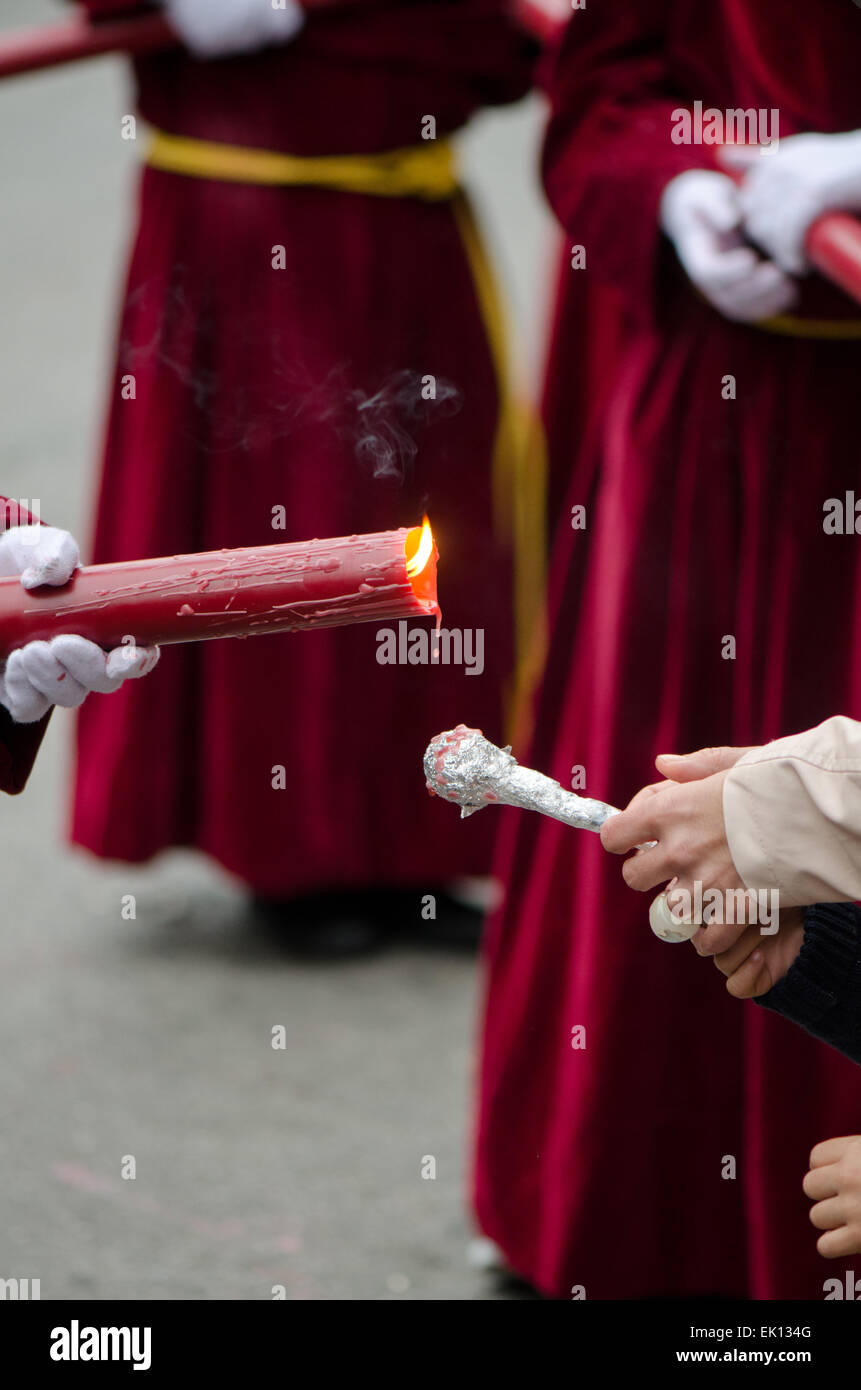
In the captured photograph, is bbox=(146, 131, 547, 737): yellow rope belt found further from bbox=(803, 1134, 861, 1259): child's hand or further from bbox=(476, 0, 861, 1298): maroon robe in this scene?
bbox=(803, 1134, 861, 1259): child's hand

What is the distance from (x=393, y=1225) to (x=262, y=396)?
131cm

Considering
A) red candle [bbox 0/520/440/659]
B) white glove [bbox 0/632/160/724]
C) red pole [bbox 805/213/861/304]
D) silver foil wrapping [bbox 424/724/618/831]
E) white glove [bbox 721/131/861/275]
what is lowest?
silver foil wrapping [bbox 424/724/618/831]

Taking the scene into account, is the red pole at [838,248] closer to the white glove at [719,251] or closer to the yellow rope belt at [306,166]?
the white glove at [719,251]

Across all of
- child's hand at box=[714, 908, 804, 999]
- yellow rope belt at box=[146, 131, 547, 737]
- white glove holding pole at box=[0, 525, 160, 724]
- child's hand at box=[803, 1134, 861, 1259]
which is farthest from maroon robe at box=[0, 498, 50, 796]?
yellow rope belt at box=[146, 131, 547, 737]

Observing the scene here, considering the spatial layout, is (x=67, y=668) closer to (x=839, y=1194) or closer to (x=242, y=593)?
(x=242, y=593)

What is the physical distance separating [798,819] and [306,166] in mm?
1976

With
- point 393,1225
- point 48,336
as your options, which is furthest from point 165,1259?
point 48,336

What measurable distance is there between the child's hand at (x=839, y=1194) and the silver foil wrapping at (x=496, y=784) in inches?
13.7

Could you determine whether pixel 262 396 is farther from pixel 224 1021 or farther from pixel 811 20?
pixel 811 20

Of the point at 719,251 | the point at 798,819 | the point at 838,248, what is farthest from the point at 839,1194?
the point at 719,251

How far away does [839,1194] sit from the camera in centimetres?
159

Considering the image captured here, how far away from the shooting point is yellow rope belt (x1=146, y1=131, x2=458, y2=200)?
3141 mm

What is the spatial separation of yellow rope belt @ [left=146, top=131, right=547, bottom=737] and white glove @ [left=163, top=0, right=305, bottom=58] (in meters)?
0.16

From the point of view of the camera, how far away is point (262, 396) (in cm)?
319
